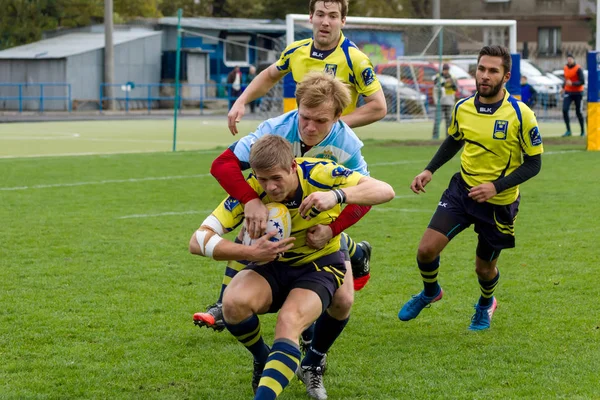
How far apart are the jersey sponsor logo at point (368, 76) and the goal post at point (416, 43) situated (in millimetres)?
14535

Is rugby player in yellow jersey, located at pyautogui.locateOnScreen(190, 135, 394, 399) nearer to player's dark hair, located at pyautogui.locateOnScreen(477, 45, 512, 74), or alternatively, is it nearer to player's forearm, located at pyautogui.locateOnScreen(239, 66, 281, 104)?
player's forearm, located at pyautogui.locateOnScreen(239, 66, 281, 104)

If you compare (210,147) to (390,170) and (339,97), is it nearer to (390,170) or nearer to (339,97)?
(390,170)

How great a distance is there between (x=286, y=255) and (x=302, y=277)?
0.48 ft

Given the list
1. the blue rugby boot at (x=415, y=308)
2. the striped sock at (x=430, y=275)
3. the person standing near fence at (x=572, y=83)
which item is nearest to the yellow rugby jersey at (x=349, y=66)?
the striped sock at (x=430, y=275)

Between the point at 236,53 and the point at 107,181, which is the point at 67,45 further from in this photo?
the point at 107,181

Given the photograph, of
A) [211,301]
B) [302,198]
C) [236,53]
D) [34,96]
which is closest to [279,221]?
[302,198]

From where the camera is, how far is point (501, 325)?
6.84 metres

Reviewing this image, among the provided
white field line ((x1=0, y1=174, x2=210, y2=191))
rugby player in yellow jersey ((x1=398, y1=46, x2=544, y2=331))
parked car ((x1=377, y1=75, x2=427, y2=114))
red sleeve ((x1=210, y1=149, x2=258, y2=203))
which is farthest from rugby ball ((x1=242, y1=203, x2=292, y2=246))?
parked car ((x1=377, y1=75, x2=427, y2=114))

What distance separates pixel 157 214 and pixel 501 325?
6217 mm

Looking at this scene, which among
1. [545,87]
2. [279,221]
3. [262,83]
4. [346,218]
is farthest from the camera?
[545,87]

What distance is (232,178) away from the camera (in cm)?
526

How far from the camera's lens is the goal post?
23.4 m

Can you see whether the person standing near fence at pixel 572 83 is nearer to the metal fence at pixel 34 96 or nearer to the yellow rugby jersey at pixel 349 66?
the yellow rugby jersey at pixel 349 66

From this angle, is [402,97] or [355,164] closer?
[355,164]
